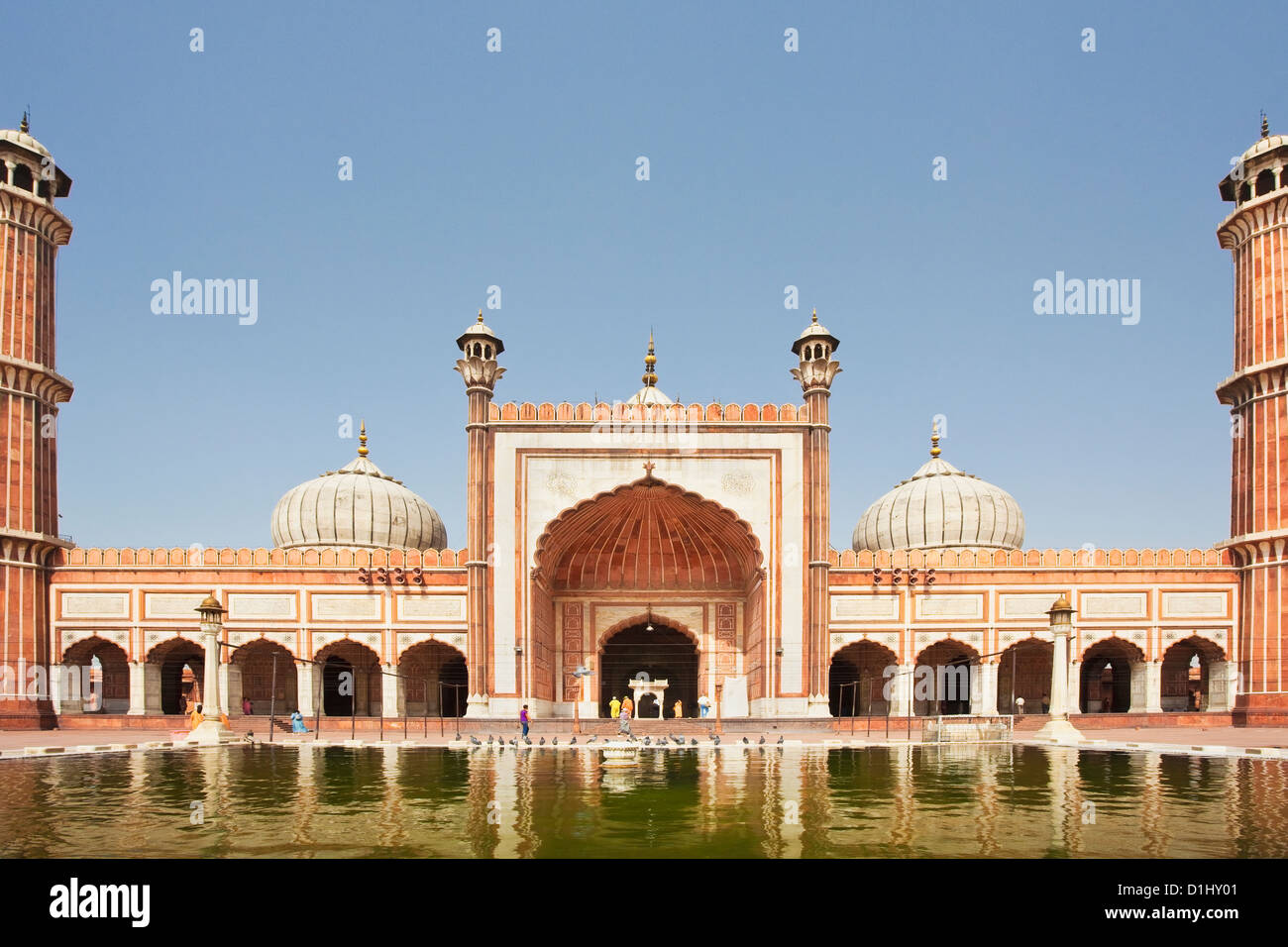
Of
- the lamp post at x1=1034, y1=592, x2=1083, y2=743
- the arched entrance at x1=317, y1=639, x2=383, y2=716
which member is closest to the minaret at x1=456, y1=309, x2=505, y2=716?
the arched entrance at x1=317, y1=639, x2=383, y2=716

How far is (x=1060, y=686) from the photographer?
2258 cm

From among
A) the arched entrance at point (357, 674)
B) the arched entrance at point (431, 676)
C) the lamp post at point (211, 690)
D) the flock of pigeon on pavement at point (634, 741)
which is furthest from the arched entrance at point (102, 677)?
the flock of pigeon on pavement at point (634, 741)

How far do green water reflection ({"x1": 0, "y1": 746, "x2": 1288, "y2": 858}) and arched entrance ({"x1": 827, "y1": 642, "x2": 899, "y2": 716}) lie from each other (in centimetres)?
1485

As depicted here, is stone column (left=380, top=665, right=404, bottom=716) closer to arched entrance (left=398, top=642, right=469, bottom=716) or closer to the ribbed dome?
arched entrance (left=398, top=642, right=469, bottom=716)

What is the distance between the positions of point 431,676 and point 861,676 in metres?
13.5

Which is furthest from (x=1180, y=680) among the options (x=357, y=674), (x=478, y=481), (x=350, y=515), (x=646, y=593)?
(x=350, y=515)

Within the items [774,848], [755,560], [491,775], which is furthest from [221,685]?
[774,848]

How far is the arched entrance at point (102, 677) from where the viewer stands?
1201 inches

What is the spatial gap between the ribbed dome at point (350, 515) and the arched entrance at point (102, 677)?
731 centimetres

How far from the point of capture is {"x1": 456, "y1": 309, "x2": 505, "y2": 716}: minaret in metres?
28.8

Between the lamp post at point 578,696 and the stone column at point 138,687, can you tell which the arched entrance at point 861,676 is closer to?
the lamp post at point 578,696
